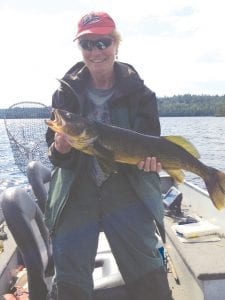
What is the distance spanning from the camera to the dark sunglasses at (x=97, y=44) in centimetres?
330

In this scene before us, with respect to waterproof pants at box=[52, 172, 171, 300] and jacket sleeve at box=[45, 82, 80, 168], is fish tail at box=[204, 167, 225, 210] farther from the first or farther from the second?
jacket sleeve at box=[45, 82, 80, 168]

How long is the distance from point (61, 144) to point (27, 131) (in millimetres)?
7584

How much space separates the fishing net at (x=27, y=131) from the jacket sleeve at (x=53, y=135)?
571 centimetres

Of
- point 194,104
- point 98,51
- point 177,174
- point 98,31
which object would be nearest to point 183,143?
point 177,174

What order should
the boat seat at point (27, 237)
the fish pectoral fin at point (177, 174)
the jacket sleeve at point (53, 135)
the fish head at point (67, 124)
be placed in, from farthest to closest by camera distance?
the boat seat at point (27, 237) < the fish pectoral fin at point (177, 174) < the jacket sleeve at point (53, 135) < the fish head at point (67, 124)

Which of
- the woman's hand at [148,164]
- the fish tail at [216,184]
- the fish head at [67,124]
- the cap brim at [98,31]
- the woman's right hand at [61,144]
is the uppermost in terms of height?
the cap brim at [98,31]

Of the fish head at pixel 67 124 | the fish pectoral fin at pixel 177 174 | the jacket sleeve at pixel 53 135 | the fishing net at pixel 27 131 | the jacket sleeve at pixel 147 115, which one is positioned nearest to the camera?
the fish head at pixel 67 124

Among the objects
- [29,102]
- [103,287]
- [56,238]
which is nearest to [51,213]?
[56,238]

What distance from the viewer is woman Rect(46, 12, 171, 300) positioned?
10.9 ft

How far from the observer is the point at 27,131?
10617 millimetres

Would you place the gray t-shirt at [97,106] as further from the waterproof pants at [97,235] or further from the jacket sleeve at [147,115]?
the jacket sleeve at [147,115]

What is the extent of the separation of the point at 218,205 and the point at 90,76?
4.45 ft

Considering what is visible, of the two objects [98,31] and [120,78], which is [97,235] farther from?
[98,31]

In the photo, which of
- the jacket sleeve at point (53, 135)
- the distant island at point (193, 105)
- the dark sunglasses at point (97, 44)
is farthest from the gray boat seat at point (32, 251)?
the distant island at point (193, 105)
